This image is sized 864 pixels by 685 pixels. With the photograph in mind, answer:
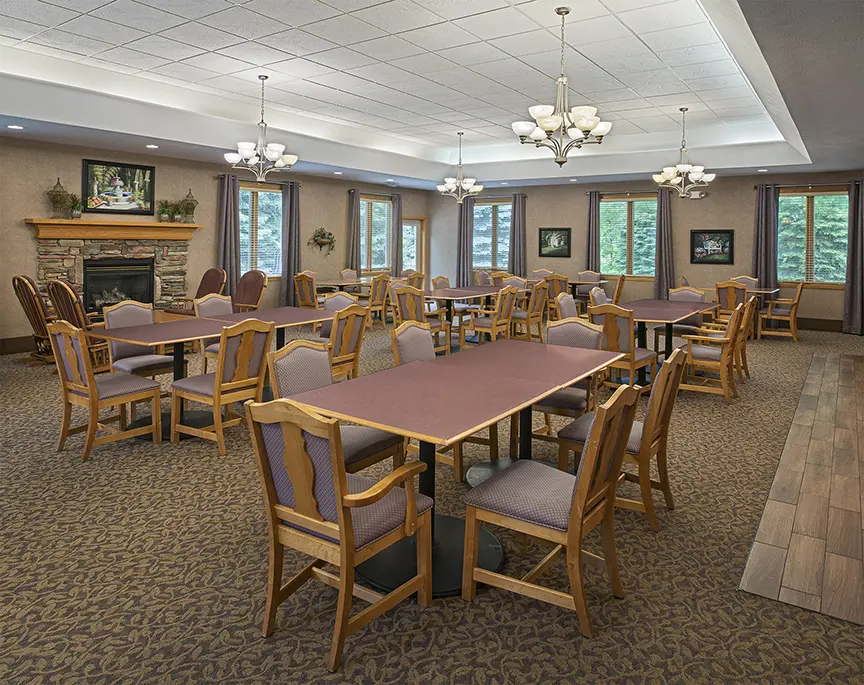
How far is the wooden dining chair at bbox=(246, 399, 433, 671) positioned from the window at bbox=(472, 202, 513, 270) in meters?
12.5

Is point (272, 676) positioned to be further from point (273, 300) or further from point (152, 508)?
point (273, 300)

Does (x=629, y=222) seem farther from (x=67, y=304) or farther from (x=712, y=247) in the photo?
(x=67, y=304)

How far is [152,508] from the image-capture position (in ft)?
11.4

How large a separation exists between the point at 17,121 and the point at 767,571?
7.65 metres

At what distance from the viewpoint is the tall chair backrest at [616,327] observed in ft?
17.9

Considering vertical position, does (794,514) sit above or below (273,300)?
below

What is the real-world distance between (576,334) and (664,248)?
843 centimetres

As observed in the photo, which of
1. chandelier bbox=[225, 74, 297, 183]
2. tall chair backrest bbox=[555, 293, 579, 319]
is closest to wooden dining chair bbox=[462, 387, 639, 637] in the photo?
tall chair backrest bbox=[555, 293, 579, 319]

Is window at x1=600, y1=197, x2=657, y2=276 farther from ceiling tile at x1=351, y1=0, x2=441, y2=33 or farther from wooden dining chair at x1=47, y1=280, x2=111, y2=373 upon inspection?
wooden dining chair at x1=47, y1=280, x2=111, y2=373

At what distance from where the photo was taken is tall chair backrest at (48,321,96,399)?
4020mm

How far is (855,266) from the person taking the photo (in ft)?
35.5

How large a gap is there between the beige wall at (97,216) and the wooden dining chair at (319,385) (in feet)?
21.2

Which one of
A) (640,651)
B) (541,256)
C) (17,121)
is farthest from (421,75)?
(541,256)

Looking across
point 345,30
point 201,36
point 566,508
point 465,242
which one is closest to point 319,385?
point 566,508
